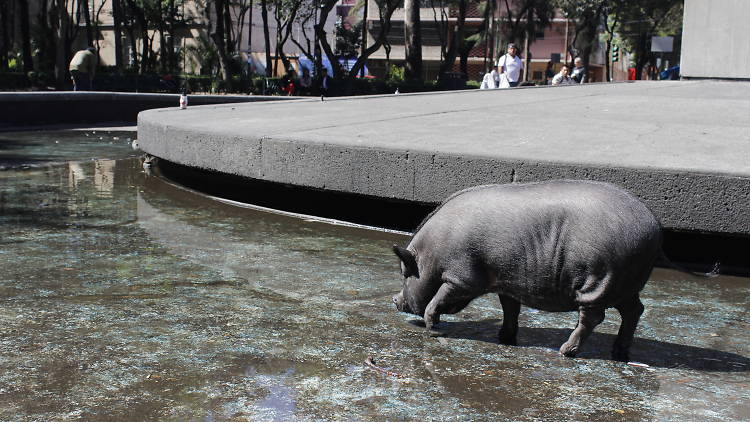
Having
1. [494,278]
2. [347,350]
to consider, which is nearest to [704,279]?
[494,278]

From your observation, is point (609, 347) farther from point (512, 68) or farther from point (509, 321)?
point (512, 68)

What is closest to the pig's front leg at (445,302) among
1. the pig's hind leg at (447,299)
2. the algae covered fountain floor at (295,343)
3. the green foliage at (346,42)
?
the pig's hind leg at (447,299)

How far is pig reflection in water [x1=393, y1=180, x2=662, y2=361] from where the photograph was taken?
380 cm

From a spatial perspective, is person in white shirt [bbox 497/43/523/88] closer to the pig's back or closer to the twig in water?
the pig's back

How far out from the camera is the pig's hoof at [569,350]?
4.11 metres

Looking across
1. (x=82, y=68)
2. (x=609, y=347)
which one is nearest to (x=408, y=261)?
(x=609, y=347)

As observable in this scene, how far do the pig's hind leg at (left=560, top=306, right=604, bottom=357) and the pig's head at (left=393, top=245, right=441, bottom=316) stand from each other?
65cm

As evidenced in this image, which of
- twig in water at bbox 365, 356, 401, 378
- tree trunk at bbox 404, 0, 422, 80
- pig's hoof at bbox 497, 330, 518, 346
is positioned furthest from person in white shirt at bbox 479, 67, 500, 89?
twig in water at bbox 365, 356, 401, 378

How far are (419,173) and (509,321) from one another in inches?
97.8

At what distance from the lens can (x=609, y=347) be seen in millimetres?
4332

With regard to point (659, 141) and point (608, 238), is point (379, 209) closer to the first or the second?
point (659, 141)

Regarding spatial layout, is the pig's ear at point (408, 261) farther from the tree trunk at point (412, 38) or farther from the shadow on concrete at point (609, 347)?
the tree trunk at point (412, 38)

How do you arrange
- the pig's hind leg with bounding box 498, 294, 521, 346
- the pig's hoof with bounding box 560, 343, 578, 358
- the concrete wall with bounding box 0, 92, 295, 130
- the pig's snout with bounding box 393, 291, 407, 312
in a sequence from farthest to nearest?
1. the concrete wall with bounding box 0, 92, 295, 130
2. the pig's snout with bounding box 393, 291, 407, 312
3. the pig's hind leg with bounding box 498, 294, 521, 346
4. the pig's hoof with bounding box 560, 343, 578, 358

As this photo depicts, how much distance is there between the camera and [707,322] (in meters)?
4.81
